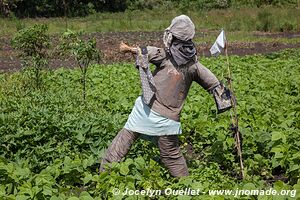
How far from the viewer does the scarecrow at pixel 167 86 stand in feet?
16.9

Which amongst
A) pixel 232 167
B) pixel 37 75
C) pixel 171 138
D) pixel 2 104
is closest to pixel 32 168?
pixel 171 138

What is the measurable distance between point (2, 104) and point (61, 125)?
7.45ft

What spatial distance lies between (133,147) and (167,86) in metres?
1.24

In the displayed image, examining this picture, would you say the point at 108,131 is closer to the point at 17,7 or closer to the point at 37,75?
the point at 37,75

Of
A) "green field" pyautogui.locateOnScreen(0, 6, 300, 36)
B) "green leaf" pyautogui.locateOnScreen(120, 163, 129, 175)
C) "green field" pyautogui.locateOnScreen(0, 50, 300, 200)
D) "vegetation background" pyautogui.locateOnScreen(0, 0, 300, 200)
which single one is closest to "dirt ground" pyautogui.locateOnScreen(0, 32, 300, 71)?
"green field" pyautogui.locateOnScreen(0, 6, 300, 36)

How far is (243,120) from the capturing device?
23.3 ft

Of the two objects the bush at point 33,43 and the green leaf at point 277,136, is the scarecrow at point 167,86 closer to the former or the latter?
the green leaf at point 277,136

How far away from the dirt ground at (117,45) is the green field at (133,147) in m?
7.77

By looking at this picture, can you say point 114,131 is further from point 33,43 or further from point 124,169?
point 33,43

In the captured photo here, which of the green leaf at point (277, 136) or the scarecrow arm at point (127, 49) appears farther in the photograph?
the green leaf at point (277, 136)

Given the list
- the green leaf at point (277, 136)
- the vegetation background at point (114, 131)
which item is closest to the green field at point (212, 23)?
the vegetation background at point (114, 131)

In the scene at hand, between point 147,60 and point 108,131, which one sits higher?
point 147,60

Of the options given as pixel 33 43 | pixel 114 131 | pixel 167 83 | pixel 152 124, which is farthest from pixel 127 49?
pixel 33 43

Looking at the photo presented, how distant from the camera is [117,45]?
71.4 feet
